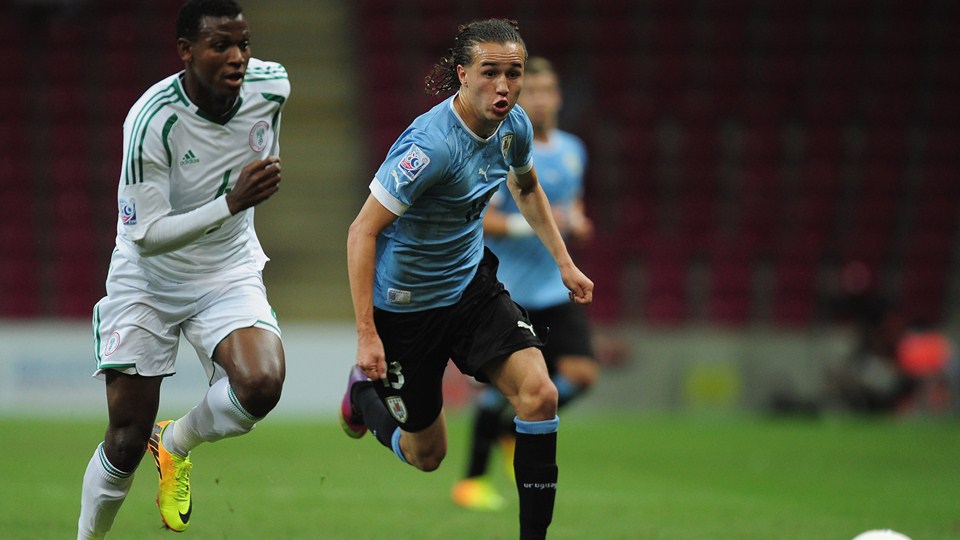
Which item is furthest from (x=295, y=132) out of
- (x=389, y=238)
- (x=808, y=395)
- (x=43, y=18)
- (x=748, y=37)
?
(x=389, y=238)

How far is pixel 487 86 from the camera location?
5.38 meters

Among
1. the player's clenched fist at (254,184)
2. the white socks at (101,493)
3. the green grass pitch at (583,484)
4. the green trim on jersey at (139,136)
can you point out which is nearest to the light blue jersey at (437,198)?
the player's clenched fist at (254,184)

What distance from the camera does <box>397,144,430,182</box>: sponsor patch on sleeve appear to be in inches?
207

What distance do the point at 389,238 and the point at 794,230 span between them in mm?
12887

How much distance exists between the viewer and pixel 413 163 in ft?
17.3

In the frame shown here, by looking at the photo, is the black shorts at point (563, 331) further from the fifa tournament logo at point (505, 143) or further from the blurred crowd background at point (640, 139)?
the blurred crowd background at point (640, 139)

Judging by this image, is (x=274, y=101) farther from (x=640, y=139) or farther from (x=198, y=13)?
(x=640, y=139)

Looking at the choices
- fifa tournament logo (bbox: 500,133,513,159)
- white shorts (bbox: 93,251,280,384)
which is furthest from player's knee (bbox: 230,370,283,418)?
fifa tournament logo (bbox: 500,133,513,159)

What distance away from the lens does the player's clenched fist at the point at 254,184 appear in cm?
518

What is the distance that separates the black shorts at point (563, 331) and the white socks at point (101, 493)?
132 inches

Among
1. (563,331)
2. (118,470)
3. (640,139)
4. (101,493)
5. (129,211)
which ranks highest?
(640,139)

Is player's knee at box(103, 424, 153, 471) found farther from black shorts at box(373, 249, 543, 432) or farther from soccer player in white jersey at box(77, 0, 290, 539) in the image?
black shorts at box(373, 249, 543, 432)

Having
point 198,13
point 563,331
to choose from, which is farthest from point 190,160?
point 563,331

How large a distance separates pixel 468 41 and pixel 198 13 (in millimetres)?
1094
